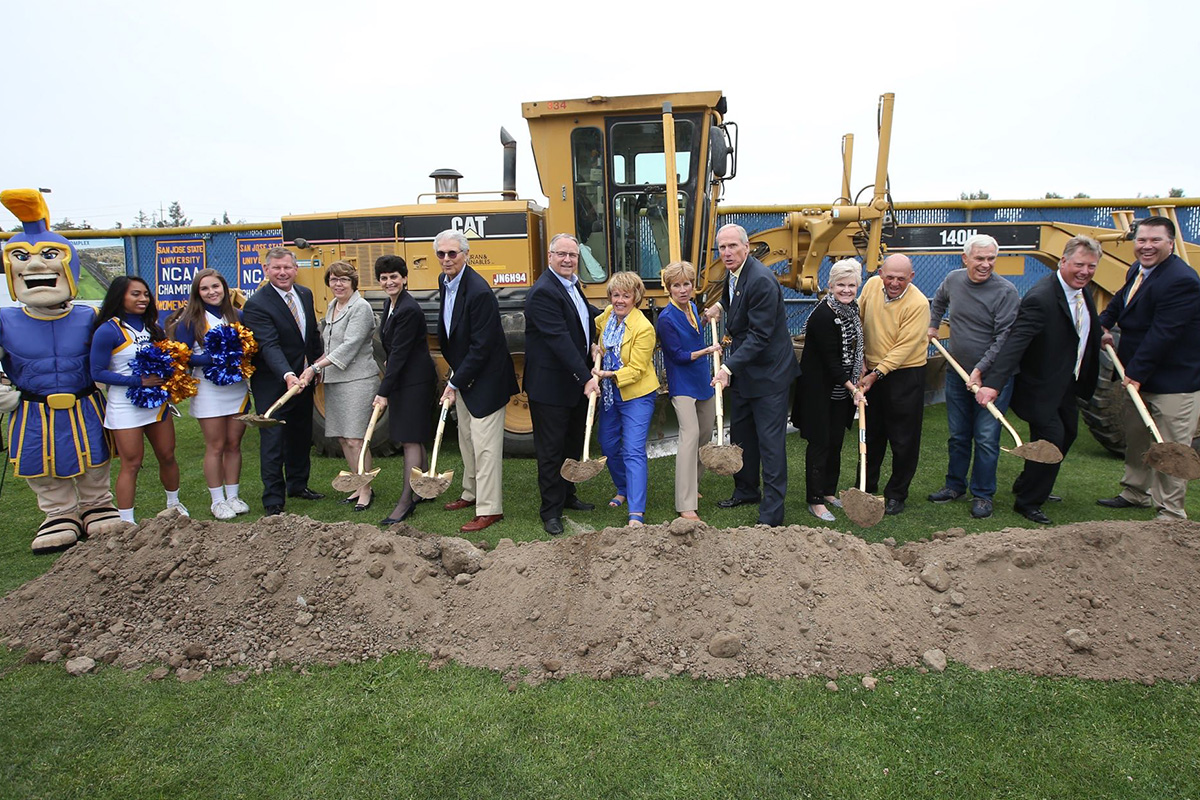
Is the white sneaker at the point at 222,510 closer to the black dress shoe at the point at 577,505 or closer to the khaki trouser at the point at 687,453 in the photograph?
the black dress shoe at the point at 577,505

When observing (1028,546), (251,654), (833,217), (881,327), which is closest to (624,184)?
(833,217)

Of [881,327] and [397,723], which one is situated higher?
[881,327]

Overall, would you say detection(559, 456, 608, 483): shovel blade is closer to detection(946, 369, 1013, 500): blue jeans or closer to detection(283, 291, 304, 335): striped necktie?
detection(283, 291, 304, 335): striped necktie

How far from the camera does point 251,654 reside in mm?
3318

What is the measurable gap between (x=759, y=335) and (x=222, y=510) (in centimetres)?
388

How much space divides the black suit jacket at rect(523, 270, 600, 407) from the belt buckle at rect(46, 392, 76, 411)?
9.23 feet

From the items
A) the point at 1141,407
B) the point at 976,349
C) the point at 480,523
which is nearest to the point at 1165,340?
the point at 1141,407

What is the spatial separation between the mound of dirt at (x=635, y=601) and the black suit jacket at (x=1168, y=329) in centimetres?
129

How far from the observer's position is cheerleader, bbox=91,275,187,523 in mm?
4559

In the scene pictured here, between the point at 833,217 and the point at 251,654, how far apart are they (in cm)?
577

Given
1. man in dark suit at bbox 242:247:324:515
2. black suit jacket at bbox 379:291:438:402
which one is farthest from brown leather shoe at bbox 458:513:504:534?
man in dark suit at bbox 242:247:324:515

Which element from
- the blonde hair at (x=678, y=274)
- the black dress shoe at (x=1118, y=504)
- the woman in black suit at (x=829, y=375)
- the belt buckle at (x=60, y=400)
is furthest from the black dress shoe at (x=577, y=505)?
the black dress shoe at (x=1118, y=504)

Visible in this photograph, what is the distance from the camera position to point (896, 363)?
4730 mm

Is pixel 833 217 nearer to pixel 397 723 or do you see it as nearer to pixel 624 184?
pixel 624 184
